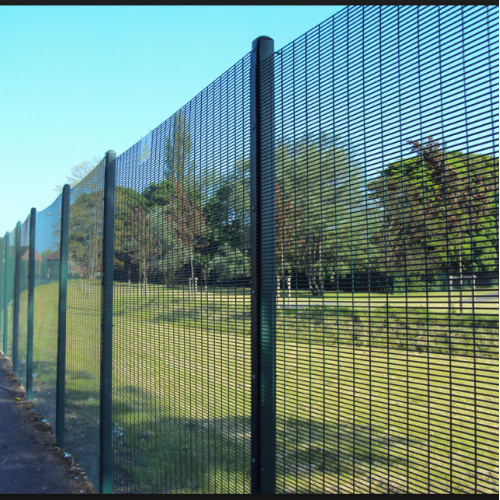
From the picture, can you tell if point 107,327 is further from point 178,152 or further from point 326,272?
point 326,272

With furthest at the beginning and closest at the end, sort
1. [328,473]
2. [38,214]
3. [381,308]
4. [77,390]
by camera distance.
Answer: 1. [38,214]
2. [77,390]
3. [328,473]
4. [381,308]

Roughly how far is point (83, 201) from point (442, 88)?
15.9ft

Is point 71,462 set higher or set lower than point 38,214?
lower

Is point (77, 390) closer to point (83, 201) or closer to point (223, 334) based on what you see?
point (83, 201)

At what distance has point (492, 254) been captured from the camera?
1.47 meters

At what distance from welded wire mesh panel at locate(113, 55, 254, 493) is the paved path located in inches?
46.6

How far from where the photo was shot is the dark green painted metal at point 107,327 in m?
4.41

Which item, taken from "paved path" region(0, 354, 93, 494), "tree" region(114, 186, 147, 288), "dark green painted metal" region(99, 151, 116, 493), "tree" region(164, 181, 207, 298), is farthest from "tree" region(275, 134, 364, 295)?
"paved path" region(0, 354, 93, 494)

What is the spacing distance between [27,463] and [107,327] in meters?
2.23

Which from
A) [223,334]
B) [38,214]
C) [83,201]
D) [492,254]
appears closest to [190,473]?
[223,334]

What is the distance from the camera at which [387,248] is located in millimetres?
1796

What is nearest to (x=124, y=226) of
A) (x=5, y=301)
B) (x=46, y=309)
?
(x=46, y=309)

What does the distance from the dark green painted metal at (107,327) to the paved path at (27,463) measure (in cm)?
64

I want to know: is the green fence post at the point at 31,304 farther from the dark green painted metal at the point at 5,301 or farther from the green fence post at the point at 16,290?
the dark green painted metal at the point at 5,301
